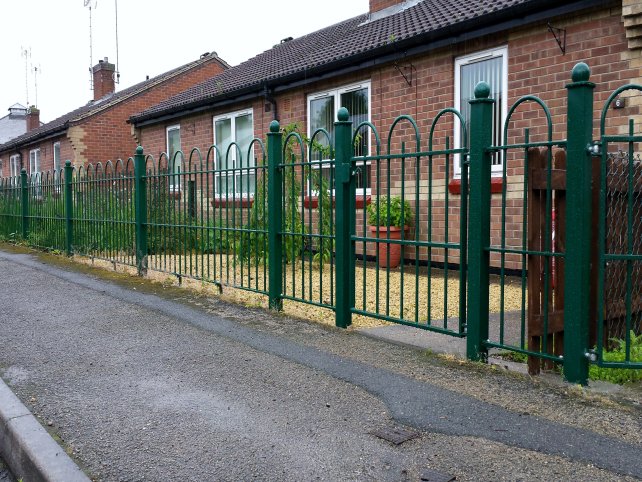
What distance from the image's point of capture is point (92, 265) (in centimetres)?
1082

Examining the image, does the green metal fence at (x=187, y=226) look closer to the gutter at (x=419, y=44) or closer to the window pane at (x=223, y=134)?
the gutter at (x=419, y=44)

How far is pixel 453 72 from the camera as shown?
31.3 ft

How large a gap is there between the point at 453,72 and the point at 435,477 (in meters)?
7.81

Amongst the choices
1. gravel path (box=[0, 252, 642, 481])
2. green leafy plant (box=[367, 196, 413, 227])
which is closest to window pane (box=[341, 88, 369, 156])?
green leafy plant (box=[367, 196, 413, 227])

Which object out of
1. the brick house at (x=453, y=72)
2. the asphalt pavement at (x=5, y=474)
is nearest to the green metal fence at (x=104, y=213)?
the brick house at (x=453, y=72)

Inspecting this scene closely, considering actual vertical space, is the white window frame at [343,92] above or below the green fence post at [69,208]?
above

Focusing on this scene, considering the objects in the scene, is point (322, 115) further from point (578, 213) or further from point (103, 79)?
point (103, 79)

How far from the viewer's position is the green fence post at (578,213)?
3.73 m

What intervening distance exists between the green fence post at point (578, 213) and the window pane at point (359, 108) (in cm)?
733

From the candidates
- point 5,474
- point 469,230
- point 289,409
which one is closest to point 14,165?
point 5,474

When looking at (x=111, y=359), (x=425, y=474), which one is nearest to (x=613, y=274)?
(x=425, y=474)

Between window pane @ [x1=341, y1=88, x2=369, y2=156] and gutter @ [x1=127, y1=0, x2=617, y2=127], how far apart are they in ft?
1.45

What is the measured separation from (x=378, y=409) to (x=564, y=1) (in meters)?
6.39

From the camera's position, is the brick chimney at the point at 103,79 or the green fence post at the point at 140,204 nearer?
the green fence post at the point at 140,204
